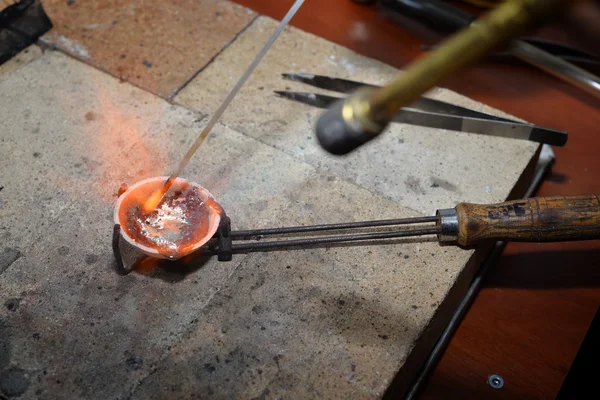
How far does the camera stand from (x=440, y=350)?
→ 1.94 m

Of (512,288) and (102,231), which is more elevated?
(512,288)

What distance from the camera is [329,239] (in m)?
1.73

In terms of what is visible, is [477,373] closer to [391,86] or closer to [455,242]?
[455,242]

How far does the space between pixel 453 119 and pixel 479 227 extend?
564mm

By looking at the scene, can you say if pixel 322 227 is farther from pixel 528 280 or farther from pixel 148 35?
pixel 148 35

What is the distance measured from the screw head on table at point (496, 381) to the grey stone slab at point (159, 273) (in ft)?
1.27

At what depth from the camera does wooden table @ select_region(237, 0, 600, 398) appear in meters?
1.91

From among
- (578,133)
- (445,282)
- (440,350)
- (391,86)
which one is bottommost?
(440,350)

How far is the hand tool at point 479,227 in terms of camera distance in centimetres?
167

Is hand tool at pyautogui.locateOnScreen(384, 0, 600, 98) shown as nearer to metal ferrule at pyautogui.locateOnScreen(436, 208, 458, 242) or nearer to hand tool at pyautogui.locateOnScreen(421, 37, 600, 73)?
hand tool at pyautogui.locateOnScreen(421, 37, 600, 73)

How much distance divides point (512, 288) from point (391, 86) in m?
1.37

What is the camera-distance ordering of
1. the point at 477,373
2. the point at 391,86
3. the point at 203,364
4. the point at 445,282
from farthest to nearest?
the point at 477,373, the point at 445,282, the point at 203,364, the point at 391,86

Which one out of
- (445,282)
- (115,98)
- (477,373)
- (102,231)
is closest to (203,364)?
(102,231)

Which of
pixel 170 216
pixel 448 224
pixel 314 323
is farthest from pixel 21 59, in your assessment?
pixel 448 224
